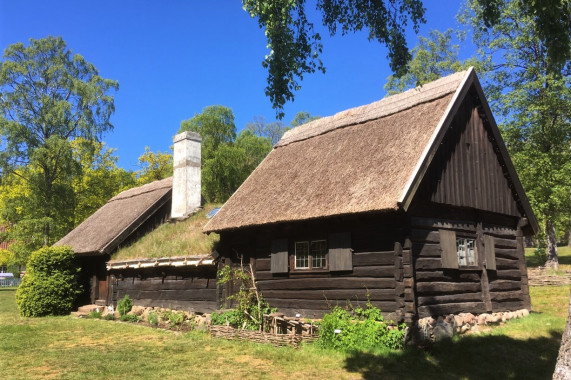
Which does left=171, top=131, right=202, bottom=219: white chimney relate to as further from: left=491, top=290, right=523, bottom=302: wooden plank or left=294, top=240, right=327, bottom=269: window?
left=491, top=290, right=523, bottom=302: wooden plank

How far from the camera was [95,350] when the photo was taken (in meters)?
11.0

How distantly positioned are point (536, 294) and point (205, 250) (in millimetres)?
13957

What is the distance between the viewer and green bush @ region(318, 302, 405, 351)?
32.9 feet

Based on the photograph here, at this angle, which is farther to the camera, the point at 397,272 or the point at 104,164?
the point at 104,164

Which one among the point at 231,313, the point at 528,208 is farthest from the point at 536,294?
the point at 231,313

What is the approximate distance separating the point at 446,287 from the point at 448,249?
0.99 m

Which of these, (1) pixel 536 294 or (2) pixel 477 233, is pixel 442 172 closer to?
(2) pixel 477 233

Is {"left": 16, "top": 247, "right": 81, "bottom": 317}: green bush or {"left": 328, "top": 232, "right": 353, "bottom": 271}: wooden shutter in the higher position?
{"left": 328, "top": 232, "right": 353, "bottom": 271}: wooden shutter

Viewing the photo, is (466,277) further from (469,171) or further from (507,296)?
(469,171)

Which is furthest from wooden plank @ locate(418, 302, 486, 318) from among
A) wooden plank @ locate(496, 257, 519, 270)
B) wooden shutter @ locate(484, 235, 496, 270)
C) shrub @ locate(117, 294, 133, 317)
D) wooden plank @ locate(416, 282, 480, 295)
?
shrub @ locate(117, 294, 133, 317)

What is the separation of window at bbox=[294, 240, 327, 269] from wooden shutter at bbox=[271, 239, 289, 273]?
32 cm

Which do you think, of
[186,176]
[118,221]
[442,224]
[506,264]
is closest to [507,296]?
[506,264]

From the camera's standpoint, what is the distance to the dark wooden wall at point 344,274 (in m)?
10.7

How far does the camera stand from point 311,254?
40.9 ft
